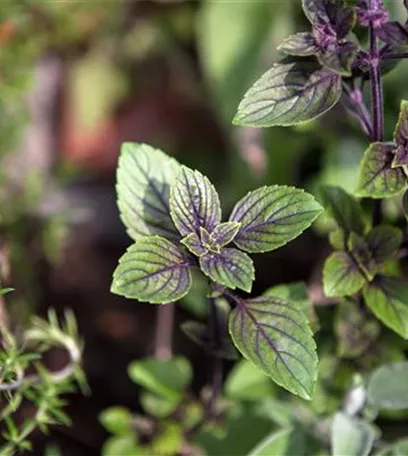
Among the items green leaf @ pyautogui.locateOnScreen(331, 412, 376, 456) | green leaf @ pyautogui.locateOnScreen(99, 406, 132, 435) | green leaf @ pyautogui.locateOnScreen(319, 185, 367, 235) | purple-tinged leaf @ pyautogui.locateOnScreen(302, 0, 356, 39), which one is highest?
purple-tinged leaf @ pyautogui.locateOnScreen(302, 0, 356, 39)

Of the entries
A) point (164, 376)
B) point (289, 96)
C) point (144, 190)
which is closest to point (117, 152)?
point (164, 376)

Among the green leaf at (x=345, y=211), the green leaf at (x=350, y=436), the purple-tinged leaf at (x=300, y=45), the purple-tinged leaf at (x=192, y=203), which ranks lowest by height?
the green leaf at (x=350, y=436)

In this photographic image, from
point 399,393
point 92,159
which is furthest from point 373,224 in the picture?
point 92,159

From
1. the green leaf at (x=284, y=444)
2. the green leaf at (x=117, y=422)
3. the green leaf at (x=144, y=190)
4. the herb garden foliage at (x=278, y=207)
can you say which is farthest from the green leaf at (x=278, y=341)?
the green leaf at (x=117, y=422)

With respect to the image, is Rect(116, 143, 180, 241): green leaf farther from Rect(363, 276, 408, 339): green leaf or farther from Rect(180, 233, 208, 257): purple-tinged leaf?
Rect(363, 276, 408, 339): green leaf

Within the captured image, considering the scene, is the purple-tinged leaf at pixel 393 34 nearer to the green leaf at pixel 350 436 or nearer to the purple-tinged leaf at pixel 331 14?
the purple-tinged leaf at pixel 331 14

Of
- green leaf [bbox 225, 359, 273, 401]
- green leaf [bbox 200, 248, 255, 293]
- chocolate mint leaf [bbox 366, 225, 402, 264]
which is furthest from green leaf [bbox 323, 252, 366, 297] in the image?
green leaf [bbox 225, 359, 273, 401]
